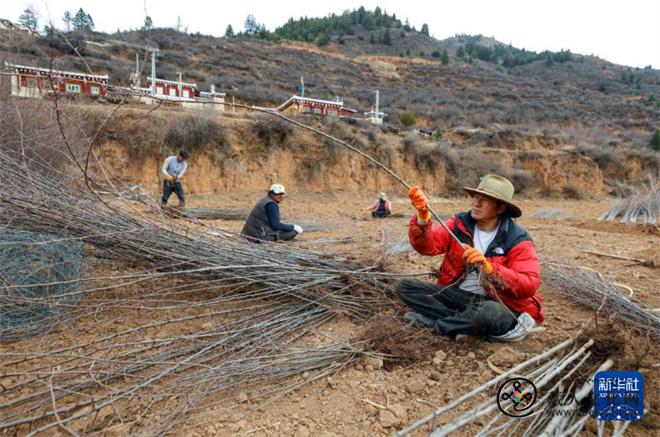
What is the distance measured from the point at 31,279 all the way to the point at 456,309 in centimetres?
271

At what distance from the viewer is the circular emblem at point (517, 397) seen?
1.60 m

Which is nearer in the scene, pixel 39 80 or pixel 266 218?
pixel 266 218

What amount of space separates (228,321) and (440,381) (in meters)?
1.35

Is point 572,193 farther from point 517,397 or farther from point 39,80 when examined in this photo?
point 39,80

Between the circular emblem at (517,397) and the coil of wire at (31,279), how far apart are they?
2.33 metres

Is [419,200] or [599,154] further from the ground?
[599,154]

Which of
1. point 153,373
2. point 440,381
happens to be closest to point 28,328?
point 153,373

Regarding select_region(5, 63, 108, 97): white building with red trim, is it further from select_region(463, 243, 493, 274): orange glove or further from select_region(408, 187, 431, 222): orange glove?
select_region(463, 243, 493, 274): orange glove

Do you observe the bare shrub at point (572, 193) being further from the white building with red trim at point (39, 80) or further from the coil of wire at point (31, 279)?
the coil of wire at point (31, 279)

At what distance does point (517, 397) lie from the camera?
1.67 m

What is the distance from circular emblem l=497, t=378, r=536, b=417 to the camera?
5.24ft

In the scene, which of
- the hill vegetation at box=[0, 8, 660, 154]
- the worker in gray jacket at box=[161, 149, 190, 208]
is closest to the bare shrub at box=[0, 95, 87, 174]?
the worker in gray jacket at box=[161, 149, 190, 208]

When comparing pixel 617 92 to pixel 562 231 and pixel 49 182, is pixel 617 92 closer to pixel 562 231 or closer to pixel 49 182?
pixel 562 231

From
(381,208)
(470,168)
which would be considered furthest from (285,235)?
(470,168)
